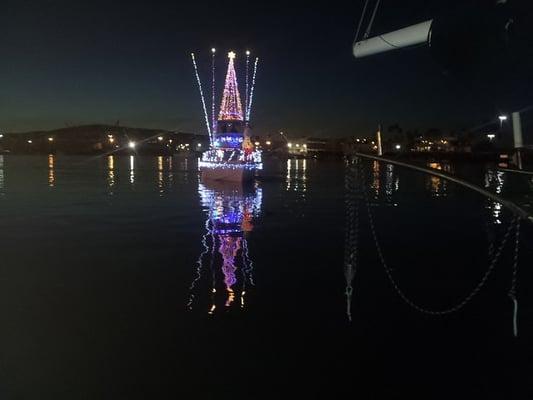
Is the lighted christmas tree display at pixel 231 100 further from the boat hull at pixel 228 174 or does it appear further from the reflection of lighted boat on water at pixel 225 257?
the reflection of lighted boat on water at pixel 225 257

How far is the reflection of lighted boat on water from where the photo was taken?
14.1 metres

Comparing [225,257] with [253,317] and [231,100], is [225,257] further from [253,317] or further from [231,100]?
[231,100]

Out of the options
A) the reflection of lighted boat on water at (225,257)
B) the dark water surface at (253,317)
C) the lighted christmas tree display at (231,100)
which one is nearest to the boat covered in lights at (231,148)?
the lighted christmas tree display at (231,100)

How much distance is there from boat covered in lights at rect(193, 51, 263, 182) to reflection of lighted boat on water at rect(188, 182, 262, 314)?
21.9 meters

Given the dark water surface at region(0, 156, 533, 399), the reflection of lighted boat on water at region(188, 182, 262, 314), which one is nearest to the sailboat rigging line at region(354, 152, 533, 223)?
the dark water surface at region(0, 156, 533, 399)

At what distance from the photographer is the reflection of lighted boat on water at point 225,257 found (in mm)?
14098

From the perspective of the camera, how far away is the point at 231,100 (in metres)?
70.8

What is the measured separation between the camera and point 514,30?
425 cm

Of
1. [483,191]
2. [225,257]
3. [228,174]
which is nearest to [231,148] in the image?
[228,174]

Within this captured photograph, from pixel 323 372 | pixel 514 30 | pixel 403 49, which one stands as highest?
pixel 403 49

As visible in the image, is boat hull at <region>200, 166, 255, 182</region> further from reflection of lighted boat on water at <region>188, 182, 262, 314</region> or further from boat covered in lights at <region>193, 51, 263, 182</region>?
reflection of lighted boat on water at <region>188, 182, 262, 314</region>

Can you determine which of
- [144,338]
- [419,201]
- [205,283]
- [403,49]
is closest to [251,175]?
[419,201]

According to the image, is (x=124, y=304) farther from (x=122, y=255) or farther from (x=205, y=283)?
(x=122, y=255)

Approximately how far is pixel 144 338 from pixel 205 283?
4.58 meters
